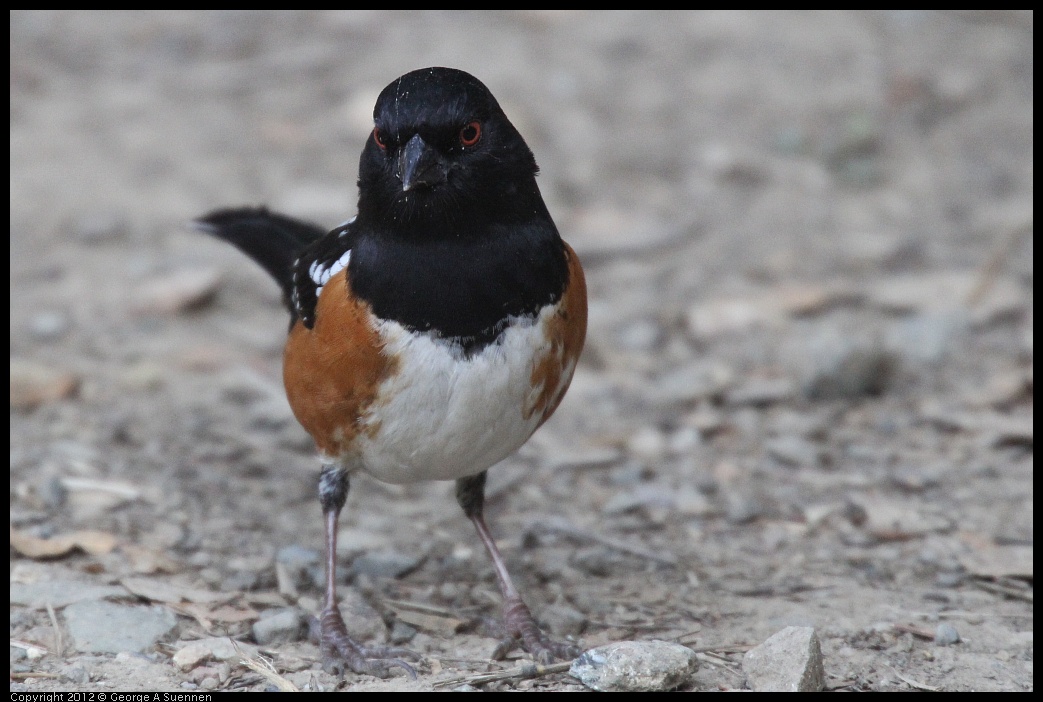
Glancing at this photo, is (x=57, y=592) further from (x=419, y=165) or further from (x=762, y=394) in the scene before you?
(x=762, y=394)

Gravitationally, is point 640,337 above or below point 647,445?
above

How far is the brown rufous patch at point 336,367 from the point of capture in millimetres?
3250

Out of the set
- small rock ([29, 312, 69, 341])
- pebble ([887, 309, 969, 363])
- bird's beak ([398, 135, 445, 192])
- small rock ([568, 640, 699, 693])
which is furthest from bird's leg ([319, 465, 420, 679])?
pebble ([887, 309, 969, 363])

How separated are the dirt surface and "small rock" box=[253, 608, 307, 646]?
0.20ft

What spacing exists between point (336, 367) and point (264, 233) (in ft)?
4.17

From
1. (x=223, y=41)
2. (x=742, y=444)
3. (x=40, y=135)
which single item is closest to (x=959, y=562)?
(x=742, y=444)

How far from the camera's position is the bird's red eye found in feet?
10.5

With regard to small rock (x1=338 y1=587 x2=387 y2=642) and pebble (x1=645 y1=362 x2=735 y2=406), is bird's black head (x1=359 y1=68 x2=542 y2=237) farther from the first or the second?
pebble (x1=645 y1=362 x2=735 y2=406)

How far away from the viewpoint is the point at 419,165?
3117 millimetres

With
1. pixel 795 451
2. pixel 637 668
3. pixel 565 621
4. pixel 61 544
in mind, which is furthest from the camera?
pixel 795 451

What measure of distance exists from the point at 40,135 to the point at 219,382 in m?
2.67

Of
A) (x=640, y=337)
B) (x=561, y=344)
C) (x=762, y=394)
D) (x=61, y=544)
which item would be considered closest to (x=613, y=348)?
(x=640, y=337)

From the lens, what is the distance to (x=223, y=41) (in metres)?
8.32
